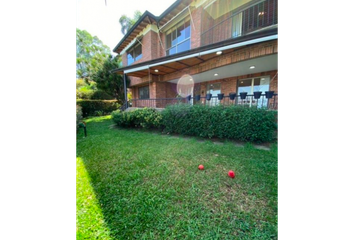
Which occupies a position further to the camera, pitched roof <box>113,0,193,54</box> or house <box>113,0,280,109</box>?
pitched roof <box>113,0,193,54</box>

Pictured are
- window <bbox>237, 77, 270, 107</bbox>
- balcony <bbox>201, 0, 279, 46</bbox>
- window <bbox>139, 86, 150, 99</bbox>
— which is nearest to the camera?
balcony <bbox>201, 0, 279, 46</bbox>

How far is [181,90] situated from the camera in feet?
30.3

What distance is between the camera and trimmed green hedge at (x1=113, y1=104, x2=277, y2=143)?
3.83 metres

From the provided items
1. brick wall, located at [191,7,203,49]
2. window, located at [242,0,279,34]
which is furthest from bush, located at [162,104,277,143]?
window, located at [242,0,279,34]

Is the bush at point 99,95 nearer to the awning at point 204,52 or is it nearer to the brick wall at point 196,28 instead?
the awning at point 204,52

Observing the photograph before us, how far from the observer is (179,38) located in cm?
824

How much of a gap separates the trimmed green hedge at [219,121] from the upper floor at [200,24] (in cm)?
321

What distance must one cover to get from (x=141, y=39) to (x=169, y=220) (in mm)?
12125

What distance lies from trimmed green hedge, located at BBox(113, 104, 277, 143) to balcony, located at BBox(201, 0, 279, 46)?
4.33 meters

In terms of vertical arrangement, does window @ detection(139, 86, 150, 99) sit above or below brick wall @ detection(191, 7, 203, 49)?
below

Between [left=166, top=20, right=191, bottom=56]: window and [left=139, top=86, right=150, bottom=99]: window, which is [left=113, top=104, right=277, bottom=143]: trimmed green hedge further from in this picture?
[left=166, top=20, right=191, bottom=56]: window
